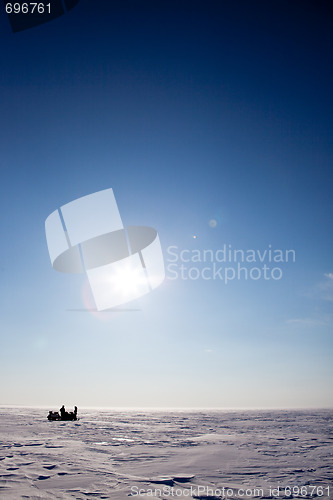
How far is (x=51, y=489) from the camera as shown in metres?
9.62

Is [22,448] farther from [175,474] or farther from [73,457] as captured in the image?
[175,474]

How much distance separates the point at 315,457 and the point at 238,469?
523cm

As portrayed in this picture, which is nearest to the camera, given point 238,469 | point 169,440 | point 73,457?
point 238,469

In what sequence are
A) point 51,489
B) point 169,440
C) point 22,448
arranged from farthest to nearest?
point 169,440
point 22,448
point 51,489

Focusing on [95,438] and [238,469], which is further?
[95,438]

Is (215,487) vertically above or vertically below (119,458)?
above

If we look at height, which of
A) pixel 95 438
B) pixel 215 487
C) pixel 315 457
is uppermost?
pixel 215 487

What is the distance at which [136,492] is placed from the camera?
30.4 ft

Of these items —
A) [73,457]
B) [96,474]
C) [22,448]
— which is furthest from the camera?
[22,448]

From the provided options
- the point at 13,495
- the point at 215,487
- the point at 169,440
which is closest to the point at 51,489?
the point at 13,495

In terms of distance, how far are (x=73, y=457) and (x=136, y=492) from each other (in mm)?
6650

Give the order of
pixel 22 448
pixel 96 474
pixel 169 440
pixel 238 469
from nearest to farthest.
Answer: pixel 96 474, pixel 238 469, pixel 22 448, pixel 169 440

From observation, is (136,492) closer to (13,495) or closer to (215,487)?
(215,487)

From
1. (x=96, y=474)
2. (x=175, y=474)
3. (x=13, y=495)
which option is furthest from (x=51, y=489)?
(x=175, y=474)
